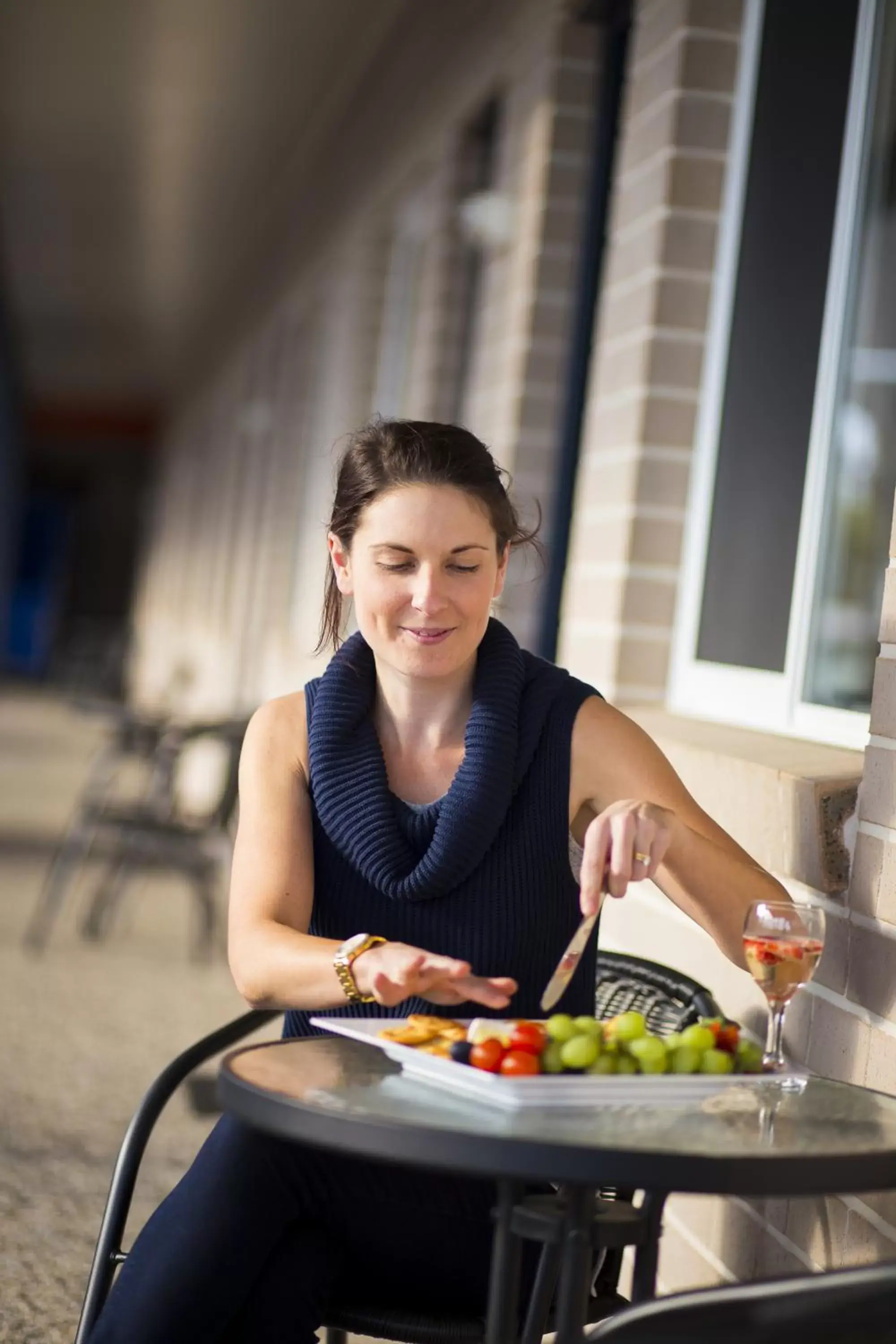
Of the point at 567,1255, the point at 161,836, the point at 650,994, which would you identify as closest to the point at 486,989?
the point at 567,1255

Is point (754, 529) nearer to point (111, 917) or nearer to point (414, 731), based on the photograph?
point (414, 731)

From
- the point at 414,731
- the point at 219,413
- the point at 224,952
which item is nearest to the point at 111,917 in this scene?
the point at 224,952

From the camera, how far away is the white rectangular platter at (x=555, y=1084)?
1397 millimetres

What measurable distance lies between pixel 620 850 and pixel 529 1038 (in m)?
0.24

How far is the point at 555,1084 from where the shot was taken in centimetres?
142

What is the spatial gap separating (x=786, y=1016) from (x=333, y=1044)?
29.8 inches

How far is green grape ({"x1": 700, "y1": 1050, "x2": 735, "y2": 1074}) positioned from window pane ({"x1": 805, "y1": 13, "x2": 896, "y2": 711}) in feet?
2.37

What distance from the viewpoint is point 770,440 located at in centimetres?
279

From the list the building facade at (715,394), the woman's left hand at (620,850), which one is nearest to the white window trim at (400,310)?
the building facade at (715,394)

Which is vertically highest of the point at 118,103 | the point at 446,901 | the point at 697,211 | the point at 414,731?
the point at 118,103

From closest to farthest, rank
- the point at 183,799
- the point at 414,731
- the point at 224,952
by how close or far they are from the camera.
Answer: the point at 414,731 → the point at 224,952 → the point at 183,799

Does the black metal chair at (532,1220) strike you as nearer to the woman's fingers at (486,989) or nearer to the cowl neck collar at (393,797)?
the woman's fingers at (486,989)

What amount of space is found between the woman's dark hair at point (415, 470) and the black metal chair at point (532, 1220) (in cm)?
59

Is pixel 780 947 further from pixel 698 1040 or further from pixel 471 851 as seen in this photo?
pixel 471 851
